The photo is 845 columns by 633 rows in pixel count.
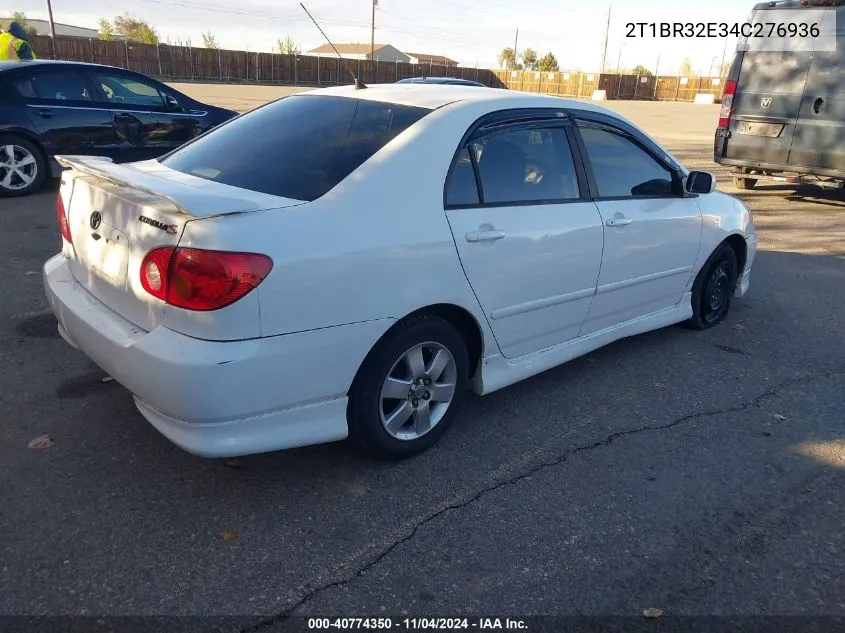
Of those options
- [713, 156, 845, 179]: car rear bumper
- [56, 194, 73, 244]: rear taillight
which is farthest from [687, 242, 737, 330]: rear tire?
[713, 156, 845, 179]: car rear bumper

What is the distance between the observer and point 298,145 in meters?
3.16

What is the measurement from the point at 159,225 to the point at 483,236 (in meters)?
1.39

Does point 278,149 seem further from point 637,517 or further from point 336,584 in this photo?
point 637,517

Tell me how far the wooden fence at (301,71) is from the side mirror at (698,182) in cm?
3716

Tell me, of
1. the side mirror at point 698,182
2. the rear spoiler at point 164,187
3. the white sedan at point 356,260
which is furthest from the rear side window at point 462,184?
the side mirror at point 698,182

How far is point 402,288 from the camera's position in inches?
109

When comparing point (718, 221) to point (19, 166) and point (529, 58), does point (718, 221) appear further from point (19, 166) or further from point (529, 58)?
point (529, 58)

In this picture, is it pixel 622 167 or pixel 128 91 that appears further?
pixel 128 91

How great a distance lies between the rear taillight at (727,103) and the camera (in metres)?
10.0

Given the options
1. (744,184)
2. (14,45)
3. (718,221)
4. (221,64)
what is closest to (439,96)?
(718,221)

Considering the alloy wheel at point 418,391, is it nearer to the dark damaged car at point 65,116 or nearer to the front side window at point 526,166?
the front side window at point 526,166

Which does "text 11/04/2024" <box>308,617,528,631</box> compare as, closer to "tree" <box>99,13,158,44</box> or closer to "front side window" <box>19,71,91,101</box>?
"front side window" <box>19,71,91,101</box>

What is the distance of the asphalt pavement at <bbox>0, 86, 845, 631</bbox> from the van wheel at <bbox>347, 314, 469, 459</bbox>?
5.3 inches

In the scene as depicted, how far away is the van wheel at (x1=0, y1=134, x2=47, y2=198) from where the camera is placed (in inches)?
304
